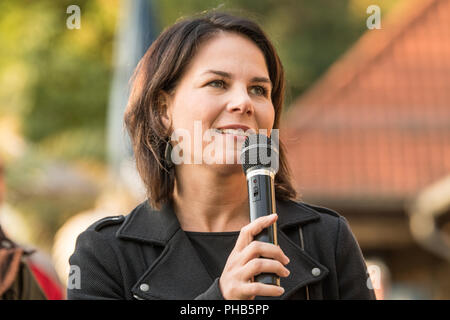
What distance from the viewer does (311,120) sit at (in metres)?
11.5

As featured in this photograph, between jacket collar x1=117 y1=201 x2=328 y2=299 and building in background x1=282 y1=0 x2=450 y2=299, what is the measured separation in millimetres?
7161

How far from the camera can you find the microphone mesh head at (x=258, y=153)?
228 cm

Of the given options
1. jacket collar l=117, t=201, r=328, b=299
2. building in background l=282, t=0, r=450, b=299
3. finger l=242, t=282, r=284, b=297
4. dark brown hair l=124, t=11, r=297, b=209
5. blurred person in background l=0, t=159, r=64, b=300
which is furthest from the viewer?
building in background l=282, t=0, r=450, b=299

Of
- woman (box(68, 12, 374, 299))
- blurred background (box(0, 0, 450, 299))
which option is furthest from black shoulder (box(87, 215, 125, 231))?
blurred background (box(0, 0, 450, 299))

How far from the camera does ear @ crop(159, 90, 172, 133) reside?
277 centimetres

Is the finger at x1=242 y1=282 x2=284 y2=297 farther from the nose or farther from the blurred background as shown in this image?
the blurred background

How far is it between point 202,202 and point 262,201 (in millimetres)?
554

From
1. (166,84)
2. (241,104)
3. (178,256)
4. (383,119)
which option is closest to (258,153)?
(241,104)

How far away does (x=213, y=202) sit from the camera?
2.67 metres

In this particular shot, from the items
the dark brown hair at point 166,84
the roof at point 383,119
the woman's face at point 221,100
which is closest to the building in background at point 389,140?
the roof at point 383,119

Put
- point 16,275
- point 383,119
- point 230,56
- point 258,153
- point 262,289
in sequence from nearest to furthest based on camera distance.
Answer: point 262,289 < point 258,153 < point 230,56 < point 16,275 < point 383,119

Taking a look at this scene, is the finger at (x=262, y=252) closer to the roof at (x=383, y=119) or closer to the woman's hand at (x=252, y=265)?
the woman's hand at (x=252, y=265)

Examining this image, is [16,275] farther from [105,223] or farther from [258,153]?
[258,153]

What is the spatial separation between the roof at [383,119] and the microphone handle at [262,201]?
8080 millimetres
